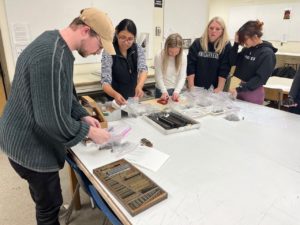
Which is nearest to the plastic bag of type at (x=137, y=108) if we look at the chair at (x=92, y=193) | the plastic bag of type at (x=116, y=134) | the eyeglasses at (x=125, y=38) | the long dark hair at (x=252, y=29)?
the plastic bag of type at (x=116, y=134)

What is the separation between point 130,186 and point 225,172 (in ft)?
1.52

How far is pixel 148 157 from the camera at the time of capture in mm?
1241

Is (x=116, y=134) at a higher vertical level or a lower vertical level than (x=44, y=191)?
higher

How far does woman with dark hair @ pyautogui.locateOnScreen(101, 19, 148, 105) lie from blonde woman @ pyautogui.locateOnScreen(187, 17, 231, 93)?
542mm

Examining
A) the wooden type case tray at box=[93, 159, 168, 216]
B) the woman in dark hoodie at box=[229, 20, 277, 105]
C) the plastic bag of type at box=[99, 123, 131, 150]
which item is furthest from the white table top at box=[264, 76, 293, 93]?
the wooden type case tray at box=[93, 159, 168, 216]

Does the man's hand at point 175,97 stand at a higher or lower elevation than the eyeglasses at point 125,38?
lower

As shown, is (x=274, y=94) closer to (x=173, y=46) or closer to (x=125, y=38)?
(x=173, y=46)

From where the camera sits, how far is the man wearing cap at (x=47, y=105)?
0.90 metres

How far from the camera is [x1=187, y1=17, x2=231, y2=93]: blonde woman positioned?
88.8 inches

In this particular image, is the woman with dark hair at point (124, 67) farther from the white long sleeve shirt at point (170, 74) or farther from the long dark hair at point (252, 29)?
the long dark hair at point (252, 29)

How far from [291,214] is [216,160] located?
16.4 inches

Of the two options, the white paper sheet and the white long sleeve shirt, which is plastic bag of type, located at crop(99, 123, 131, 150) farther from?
the white long sleeve shirt

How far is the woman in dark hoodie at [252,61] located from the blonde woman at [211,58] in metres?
0.10

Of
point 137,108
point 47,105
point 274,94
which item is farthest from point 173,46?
point 274,94
